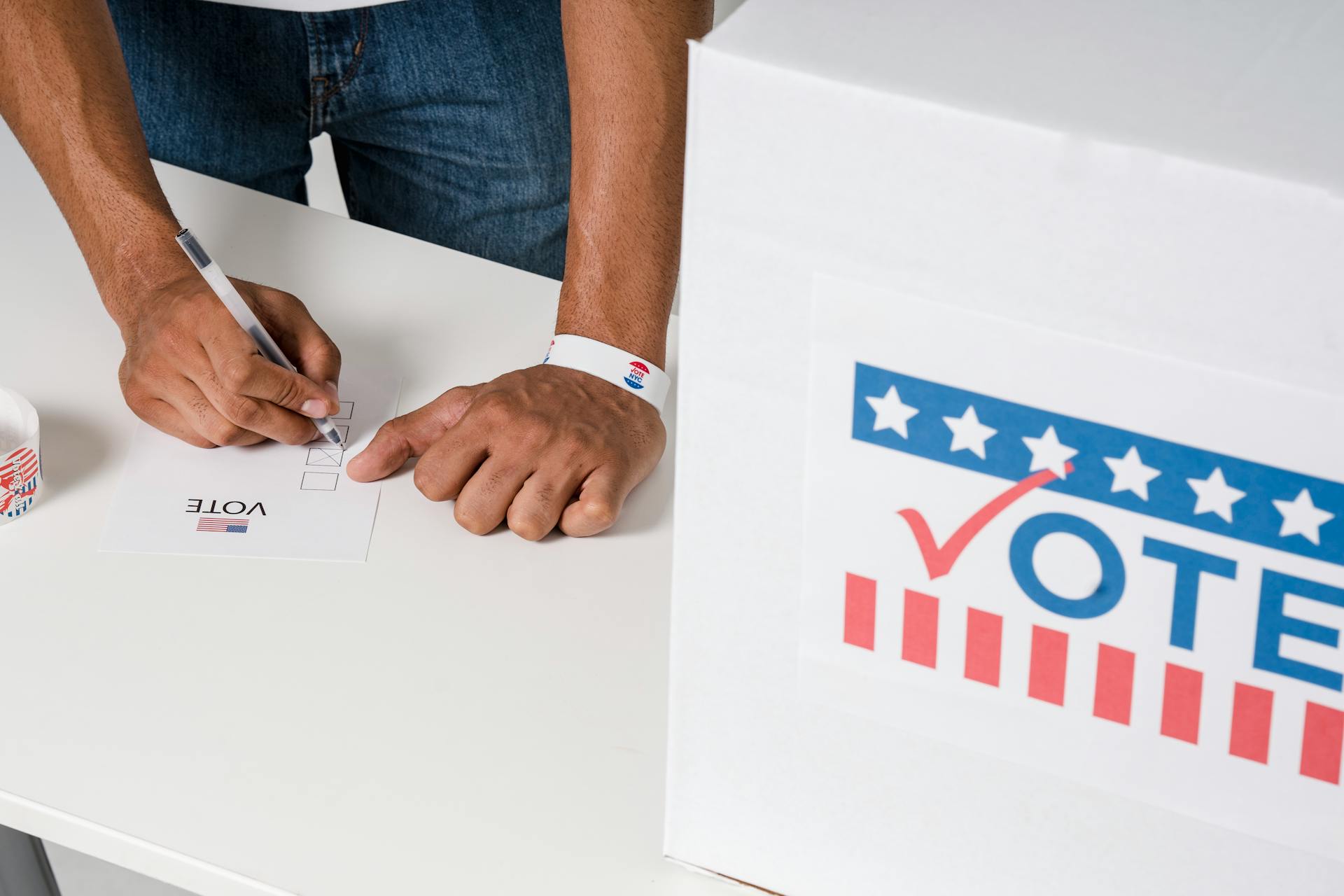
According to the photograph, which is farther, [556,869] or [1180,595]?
Answer: [556,869]

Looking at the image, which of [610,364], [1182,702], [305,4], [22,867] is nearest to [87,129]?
[305,4]

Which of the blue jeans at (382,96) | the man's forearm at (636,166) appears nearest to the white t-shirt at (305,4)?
the blue jeans at (382,96)

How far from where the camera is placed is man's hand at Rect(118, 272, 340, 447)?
0.87 metres

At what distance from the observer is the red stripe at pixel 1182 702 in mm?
421

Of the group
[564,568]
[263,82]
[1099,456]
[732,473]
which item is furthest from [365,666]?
[263,82]

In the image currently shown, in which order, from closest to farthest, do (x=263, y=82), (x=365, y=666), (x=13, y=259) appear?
(x=365, y=666)
(x=13, y=259)
(x=263, y=82)

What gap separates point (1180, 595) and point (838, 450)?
4.9 inches

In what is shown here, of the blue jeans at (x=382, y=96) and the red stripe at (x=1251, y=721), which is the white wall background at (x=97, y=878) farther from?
the red stripe at (x=1251, y=721)

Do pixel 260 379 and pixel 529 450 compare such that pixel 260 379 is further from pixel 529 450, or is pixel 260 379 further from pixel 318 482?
pixel 529 450

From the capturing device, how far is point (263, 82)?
1.30 meters

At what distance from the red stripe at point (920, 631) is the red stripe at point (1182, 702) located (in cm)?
8

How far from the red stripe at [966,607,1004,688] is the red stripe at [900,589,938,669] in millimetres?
12

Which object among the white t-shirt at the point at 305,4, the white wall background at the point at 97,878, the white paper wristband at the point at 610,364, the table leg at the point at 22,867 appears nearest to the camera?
the white paper wristband at the point at 610,364

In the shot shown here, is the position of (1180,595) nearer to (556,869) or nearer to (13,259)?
(556,869)
